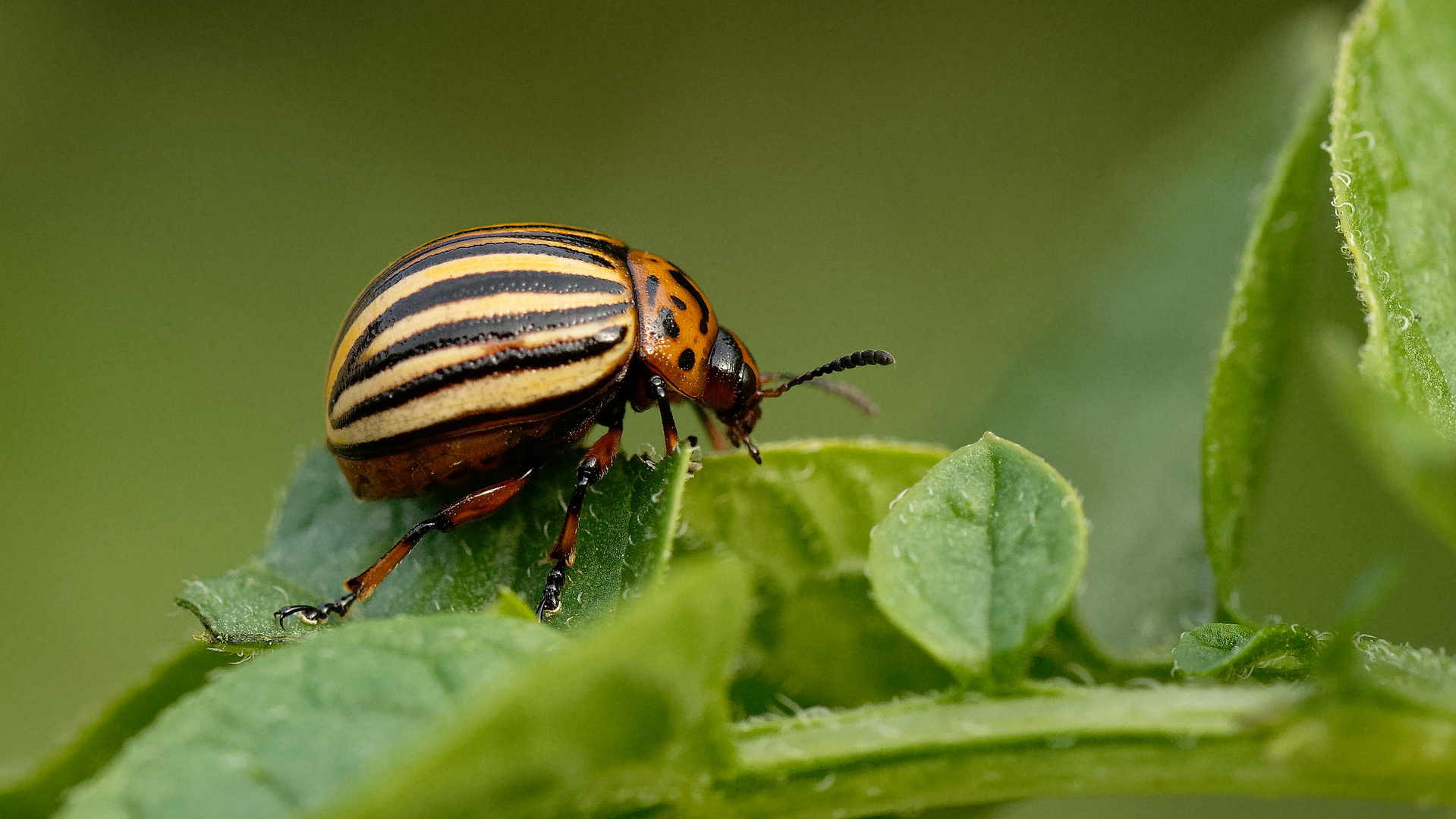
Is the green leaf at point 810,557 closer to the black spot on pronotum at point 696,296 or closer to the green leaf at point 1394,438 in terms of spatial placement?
the green leaf at point 1394,438

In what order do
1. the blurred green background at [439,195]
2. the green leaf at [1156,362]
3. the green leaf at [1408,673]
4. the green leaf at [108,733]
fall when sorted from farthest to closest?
the blurred green background at [439,195] < the green leaf at [1156,362] < the green leaf at [108,733] < the green leaf at [1408,673]

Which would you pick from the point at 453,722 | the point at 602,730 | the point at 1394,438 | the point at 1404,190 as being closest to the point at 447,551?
the point at 602,730

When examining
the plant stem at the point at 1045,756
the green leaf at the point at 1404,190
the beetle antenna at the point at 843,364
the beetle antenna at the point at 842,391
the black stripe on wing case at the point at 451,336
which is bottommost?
the plant stem at the point at 1045,756

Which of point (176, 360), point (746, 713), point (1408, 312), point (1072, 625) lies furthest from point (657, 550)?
point (176, 360)

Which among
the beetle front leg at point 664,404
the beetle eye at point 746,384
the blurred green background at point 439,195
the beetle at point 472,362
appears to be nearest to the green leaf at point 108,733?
the beetle at point 472,362

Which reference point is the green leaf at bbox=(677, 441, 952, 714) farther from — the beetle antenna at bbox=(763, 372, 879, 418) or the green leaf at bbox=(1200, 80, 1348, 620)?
the beetle antenna at bbox=(763, 372, 879, 418)

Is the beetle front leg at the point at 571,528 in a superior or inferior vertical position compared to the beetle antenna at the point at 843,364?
inferior

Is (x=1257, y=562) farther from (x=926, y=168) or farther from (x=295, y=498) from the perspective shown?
(x=926, y=168)

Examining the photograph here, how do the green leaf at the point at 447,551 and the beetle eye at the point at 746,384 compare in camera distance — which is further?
the beetle eye at the point at 746,384
